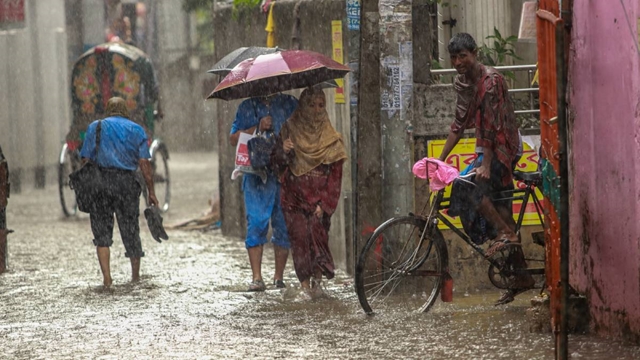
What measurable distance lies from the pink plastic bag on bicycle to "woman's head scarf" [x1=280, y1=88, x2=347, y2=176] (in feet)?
4.52

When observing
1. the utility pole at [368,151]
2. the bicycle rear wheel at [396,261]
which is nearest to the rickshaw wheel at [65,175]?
the utility pole at [368,151]

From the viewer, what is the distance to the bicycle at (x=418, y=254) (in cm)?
890

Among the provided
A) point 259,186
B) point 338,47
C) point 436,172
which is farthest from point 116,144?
point 436,172

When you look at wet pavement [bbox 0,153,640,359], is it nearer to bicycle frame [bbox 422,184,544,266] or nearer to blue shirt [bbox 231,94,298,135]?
bicycle frame [bbox 422,184,544,266]

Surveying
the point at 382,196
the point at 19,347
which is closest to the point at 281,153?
the point at 382,196

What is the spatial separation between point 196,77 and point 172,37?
1.26 m

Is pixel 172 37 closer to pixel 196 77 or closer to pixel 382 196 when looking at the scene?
pixel 196 77

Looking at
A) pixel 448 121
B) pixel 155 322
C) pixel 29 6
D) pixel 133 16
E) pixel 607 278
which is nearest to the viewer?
pixel 607 278

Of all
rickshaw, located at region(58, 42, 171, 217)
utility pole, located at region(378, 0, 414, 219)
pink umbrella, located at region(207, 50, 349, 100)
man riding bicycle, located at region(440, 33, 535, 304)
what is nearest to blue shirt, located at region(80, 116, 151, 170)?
pink umbrella, located at region(207, 50, 349, 100)

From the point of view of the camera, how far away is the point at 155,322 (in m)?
→ 9.09

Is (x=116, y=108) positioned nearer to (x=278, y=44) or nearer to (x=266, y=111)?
(x=266, y=111)

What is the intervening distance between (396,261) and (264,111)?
2.21 m

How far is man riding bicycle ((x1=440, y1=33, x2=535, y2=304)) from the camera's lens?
886 centimetres

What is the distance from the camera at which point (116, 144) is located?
36.8 feet
